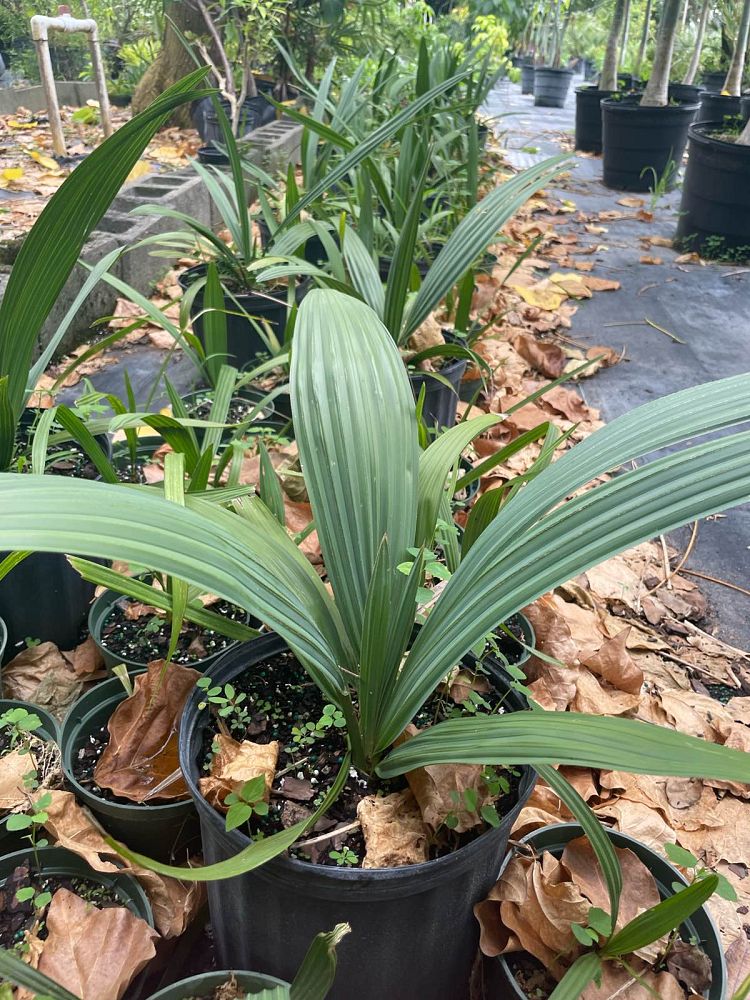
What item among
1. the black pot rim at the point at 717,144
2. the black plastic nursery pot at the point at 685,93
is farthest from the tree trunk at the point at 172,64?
the black plastic nursery pot at the point at 685,93

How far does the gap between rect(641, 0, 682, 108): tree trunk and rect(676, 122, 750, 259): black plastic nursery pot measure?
744 millimetres

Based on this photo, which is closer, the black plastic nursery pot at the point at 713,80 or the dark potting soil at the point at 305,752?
the dark potting soil at the point at 305,752

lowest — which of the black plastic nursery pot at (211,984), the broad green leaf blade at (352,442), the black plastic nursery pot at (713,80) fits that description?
the black plastic nursery pot at (211,984)

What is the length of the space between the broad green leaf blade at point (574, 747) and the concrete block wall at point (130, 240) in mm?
1327

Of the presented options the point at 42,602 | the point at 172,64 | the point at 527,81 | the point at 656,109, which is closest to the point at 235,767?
the point at 42,602

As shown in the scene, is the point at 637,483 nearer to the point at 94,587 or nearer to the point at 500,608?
the point at 500,608

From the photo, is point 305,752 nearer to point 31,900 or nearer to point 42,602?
point 31,900

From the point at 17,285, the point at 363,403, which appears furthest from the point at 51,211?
the point at 363,403

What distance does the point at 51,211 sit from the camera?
2.69 ft

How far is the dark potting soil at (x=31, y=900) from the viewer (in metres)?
0.69

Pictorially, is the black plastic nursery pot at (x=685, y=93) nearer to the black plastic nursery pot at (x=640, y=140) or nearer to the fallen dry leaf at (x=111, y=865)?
the black plastic nursery pot at (x=640, y=140)

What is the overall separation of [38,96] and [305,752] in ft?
17.4

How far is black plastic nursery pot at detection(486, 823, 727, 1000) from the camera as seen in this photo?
0.67 metres

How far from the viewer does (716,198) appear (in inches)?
119
